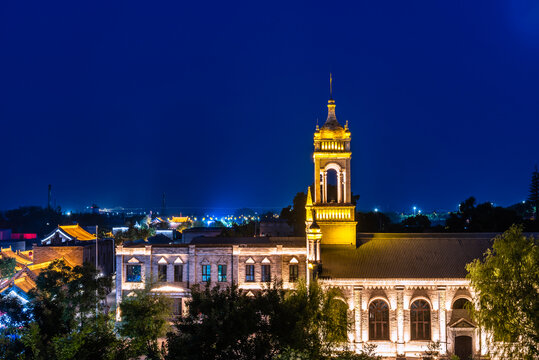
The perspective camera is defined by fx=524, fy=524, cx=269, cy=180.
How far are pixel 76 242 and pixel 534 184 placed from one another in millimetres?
121197

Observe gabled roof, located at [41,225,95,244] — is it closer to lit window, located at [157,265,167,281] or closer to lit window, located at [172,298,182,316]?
lit window, located at [157,265,167,281]

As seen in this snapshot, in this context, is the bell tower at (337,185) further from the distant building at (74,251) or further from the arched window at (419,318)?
the distant building at (74,251)

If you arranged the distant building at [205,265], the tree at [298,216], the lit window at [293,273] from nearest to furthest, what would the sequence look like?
the lit window at [293,273], the distant building at [205,265], the tree at [298,216]

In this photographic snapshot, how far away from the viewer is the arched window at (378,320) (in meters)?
46.0

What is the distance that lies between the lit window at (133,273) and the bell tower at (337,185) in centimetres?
1872

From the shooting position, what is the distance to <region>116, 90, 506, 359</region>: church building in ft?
149

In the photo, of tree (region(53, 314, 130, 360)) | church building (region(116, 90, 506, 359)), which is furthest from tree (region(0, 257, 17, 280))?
tree (region(53, 314, 130, 360))

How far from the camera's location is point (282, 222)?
115m

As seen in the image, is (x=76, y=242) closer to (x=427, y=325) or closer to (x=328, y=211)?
(x=328, y=211)

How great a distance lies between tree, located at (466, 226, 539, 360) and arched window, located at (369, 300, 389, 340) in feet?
32.8

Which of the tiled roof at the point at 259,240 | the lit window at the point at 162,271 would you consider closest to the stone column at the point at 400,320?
the tiled roof at the point at 259,240

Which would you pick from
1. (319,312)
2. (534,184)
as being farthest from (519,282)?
(534,184)

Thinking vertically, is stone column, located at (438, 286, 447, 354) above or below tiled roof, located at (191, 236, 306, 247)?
below

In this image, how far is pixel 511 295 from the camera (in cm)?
3569
